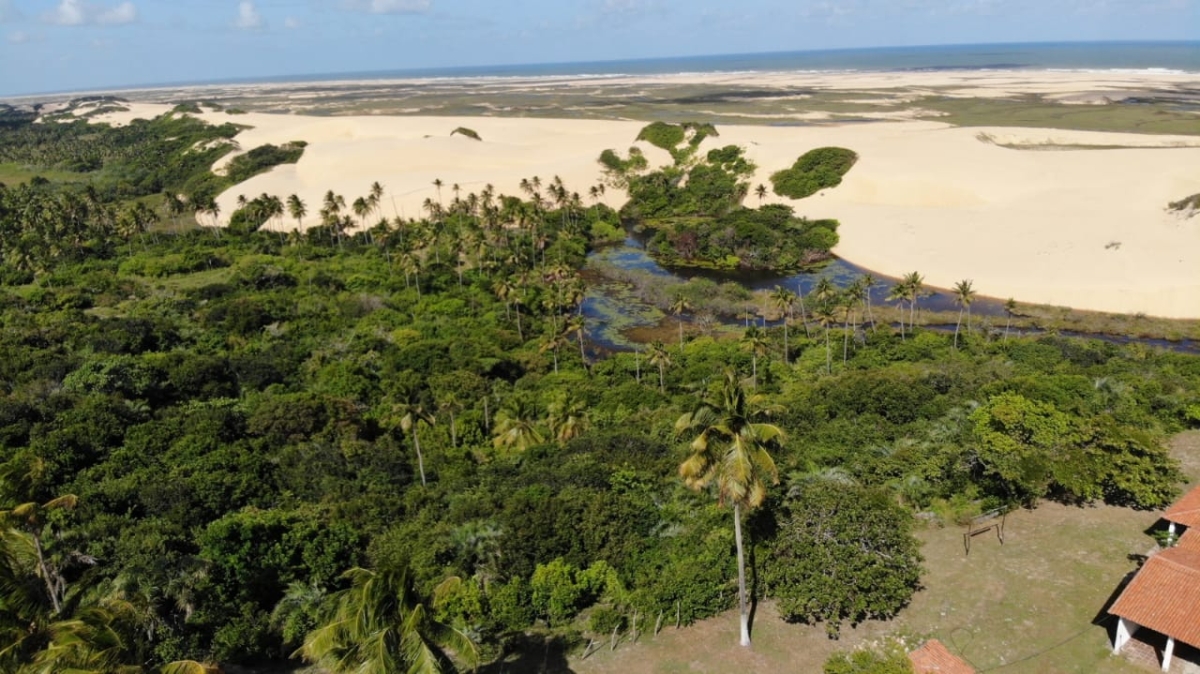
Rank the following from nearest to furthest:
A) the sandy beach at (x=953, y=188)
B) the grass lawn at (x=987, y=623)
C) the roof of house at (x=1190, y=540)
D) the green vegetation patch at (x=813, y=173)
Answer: the grass lawn at (x=987, y=623) → the roof of house at (x=1190, y=540) → the sandy beach at (x=953, y=188) → the green vegetation patch at (x=813, y=173)

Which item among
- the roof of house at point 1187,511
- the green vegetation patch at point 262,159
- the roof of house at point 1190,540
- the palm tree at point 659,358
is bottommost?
the palm tree at point 659,358

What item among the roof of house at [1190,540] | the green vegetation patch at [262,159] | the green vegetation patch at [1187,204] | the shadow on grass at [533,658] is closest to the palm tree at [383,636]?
the shadow on grass at [533,658]

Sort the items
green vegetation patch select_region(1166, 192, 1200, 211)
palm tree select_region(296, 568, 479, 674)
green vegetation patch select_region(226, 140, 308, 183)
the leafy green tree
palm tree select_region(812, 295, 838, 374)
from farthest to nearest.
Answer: green vegetation patch select_region(226, 140, 308, 183)
green vegetation patch select_region(1166, 192, 1200, 211)
palm tree select_region(812, 295, 838, 374)
the leafy green tree
palm tree select_region(296, 568, 479, 674)

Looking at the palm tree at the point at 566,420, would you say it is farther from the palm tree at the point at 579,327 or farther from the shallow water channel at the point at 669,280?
the shallow water channel at the point at 669,280

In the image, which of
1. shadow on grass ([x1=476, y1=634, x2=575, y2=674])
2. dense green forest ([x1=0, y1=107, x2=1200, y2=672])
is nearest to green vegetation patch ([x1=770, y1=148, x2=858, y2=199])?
dense green forest ([x1=0, y1=107, x2=1200, y2=672])

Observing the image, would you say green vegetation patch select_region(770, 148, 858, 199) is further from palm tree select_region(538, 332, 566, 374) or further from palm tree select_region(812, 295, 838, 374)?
palm tree select_region(538, 332, 566, 374)

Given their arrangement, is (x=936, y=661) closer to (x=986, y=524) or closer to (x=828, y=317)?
(x=986, y=524)
